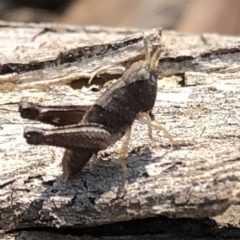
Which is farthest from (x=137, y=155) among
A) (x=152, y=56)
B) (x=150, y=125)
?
(x=152, y=56)

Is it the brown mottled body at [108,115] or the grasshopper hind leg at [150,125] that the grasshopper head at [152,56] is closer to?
the brown mottled body at [108,115]

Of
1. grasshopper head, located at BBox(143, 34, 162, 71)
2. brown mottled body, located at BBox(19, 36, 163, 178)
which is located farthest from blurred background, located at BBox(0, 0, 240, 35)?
brown mottled body, located at BBox(19, 36, 163, 178)

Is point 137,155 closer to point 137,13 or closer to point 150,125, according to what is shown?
point 150,125

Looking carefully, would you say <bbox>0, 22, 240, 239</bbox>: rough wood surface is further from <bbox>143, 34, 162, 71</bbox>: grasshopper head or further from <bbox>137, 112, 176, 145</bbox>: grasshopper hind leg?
<bbox>143, 34, 162, 71</bbox>: grasshopper head

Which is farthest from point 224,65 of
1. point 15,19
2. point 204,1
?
point 15,19

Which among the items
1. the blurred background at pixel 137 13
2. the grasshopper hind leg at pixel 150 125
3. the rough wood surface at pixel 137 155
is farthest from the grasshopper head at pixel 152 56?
the blurred background at pixel 137 13
